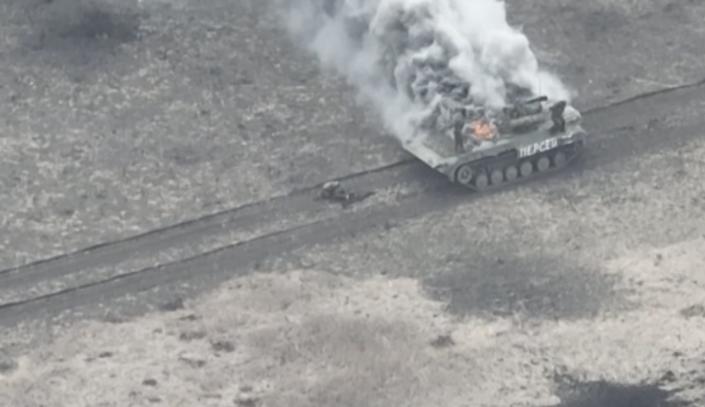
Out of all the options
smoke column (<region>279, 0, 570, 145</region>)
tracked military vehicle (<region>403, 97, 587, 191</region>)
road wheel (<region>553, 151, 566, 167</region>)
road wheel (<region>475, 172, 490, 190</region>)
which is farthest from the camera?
smoke column (<region>279, 0, 570, 145</region>)

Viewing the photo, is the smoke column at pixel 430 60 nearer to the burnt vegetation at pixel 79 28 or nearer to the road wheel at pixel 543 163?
the road wheel at pixel 543 163

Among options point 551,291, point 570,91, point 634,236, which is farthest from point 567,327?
point 570,91

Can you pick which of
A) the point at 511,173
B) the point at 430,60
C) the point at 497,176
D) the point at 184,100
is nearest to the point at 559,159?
the point at 511,173

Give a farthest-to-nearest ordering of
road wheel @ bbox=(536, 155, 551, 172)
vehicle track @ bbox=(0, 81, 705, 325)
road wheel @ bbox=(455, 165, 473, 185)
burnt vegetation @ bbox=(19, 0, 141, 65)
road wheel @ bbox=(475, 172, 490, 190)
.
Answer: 1. burnt vegetation @ bbox=(19, 0, 141, 65)
2. road wheel @ bbox=(536, 155, 551, 172)
3. road wheel @ bbox=(475, 172, 490, 190)
4. road wheel @ bbox=(455, 165, 473, 185)
5. vehicle track @ bbox=(0, 81, 705, 325)

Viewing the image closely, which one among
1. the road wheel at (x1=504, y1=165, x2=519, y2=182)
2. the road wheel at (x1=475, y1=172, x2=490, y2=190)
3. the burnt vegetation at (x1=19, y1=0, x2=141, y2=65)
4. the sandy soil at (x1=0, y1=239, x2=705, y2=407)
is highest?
the burnt vegetation at (x1=19, y1=0, x2=141, y2=65)

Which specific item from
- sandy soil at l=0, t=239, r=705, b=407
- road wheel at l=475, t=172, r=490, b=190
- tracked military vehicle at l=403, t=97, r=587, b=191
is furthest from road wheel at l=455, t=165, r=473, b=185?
sandy soil at l=0, t=239, r=705, b=407

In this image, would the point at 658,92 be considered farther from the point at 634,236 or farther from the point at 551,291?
the point at 551,291

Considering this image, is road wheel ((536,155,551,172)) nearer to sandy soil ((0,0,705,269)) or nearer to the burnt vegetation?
sandy soil ((0,0,705,269))
